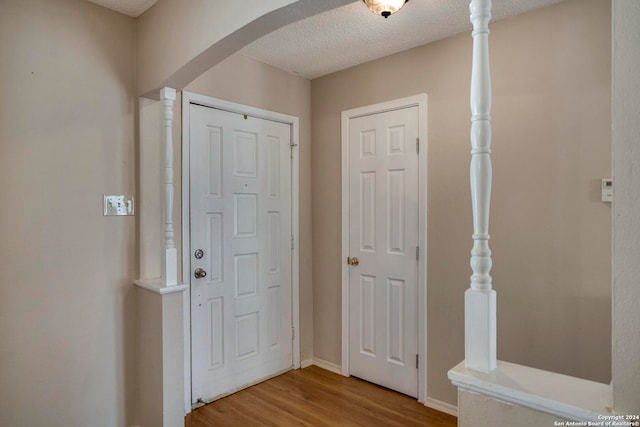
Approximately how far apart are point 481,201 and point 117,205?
6.62ft

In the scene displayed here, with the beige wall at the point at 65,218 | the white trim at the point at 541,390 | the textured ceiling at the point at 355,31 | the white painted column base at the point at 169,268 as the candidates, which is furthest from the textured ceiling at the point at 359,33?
the white trim at the point at 541,390

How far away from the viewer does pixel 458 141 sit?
245 centimetres

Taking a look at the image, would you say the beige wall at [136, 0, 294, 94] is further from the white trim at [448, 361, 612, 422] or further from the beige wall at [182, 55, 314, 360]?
the white trim at [448, 361, 612, 422]

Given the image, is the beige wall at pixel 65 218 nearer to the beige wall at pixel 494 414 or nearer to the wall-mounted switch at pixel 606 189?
the beige wall at pixel 494 414

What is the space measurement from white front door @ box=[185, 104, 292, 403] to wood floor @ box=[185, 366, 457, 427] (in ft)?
0.47

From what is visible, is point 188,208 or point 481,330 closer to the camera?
point 481,330

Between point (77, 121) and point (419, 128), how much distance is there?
2.15m

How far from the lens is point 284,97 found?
312cm

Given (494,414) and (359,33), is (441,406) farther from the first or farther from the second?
(359,33)

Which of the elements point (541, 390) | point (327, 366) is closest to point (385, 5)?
point (541, 390)

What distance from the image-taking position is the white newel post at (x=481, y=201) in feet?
3.43

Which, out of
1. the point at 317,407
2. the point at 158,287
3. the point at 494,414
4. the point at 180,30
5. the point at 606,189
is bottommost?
the point at 317,407

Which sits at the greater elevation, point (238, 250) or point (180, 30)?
point (180, 30)

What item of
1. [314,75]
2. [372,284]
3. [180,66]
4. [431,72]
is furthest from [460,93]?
[180,66]
